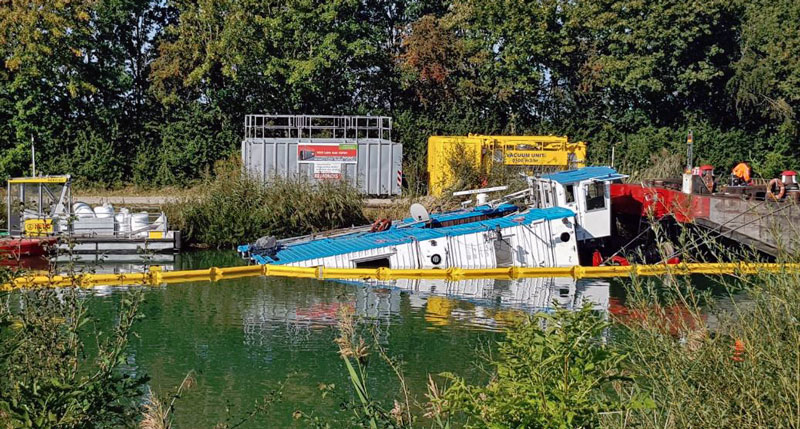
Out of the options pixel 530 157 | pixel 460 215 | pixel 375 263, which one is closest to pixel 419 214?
pixel 460 215

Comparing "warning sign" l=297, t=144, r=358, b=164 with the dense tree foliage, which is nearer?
"warning sign" l=297, t=144, r=358, b=164

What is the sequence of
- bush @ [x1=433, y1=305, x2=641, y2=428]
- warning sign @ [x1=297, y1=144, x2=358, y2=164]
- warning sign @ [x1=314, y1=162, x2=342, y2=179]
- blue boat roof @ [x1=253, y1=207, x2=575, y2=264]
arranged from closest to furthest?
bush @ [x1=433, y1=305, x2=641, y2=428]
blue boat roof @ [x1=253, y1=207, x2=575, y2=264]
warning sign @ [x1=297, y1=144, x2=358, y2=164]
warning sign @ [x1=314, y1=162, x2=342, y2=179]

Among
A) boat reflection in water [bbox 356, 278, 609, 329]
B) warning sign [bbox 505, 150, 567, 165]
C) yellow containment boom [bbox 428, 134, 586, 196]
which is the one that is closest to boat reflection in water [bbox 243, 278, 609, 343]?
boat reflection in water [bbox 356, 278, 609, 329]

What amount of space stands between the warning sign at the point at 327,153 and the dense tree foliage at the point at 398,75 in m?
3.16

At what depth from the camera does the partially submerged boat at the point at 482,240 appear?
21469 mm

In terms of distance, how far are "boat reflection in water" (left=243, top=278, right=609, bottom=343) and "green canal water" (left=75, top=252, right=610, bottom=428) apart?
0.03 m

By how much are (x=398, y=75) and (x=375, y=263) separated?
781 inches

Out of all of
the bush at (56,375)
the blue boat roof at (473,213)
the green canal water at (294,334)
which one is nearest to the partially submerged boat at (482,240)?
the blue boat roof at (473,213)

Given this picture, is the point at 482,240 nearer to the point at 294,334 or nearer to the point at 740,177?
the point at 294,334

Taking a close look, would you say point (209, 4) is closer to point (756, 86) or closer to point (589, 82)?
point (589, 82)

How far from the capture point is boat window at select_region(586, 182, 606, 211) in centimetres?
2312

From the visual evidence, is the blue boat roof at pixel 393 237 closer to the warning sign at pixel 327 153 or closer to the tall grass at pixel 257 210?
the tall grass at pixel 257 210

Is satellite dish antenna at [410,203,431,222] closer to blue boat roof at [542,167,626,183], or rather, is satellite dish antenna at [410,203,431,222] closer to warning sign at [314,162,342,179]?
blue boat roof at [542,167,626,183]

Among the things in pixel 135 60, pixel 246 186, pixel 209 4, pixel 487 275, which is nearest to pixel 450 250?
pixel 487 275
